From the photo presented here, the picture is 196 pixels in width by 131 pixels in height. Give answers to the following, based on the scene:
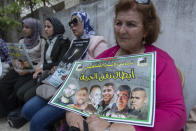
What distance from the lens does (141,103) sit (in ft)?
2.57

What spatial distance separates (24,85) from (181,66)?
216cm

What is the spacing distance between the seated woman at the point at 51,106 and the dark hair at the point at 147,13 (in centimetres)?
87

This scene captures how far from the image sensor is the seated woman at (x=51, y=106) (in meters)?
1.59

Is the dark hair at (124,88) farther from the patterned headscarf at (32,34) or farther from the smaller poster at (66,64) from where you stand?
the patterned headscarf at (32,34)

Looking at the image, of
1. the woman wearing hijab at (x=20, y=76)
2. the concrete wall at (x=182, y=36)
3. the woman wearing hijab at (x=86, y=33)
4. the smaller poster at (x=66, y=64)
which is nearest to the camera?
the concrete wall at (x=182, y=36)

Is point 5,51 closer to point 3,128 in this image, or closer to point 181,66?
point 3,128

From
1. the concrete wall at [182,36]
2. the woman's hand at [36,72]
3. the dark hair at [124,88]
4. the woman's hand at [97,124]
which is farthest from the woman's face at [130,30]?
the woman's hand at [36,72]

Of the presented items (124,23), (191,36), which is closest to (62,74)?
(124,23)

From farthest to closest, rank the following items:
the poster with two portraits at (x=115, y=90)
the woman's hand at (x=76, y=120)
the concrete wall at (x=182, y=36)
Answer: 1. the concrete wall at (x=182, y=36)
2. the woman's hand at (x=76, y=120)
3. the poster with two portraits at (x=115, y=90)

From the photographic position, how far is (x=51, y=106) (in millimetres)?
1612

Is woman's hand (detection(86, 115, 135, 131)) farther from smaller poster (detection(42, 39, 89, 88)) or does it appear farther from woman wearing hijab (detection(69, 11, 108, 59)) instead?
woman wearing hijab (detection(69, 11, 108, 59))

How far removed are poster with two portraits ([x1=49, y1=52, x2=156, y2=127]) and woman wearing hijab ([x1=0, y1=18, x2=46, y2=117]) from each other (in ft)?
6.03

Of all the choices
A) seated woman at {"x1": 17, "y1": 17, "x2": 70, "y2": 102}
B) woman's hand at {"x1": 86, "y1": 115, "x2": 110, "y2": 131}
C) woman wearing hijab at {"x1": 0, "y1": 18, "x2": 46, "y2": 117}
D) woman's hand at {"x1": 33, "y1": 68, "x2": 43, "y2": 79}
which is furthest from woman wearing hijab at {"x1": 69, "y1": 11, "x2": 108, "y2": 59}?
woman's hand at {"x1": 86, "y1": 115, "x2": 110, "y2": 131}

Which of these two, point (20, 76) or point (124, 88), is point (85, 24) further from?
point (124, 88)
